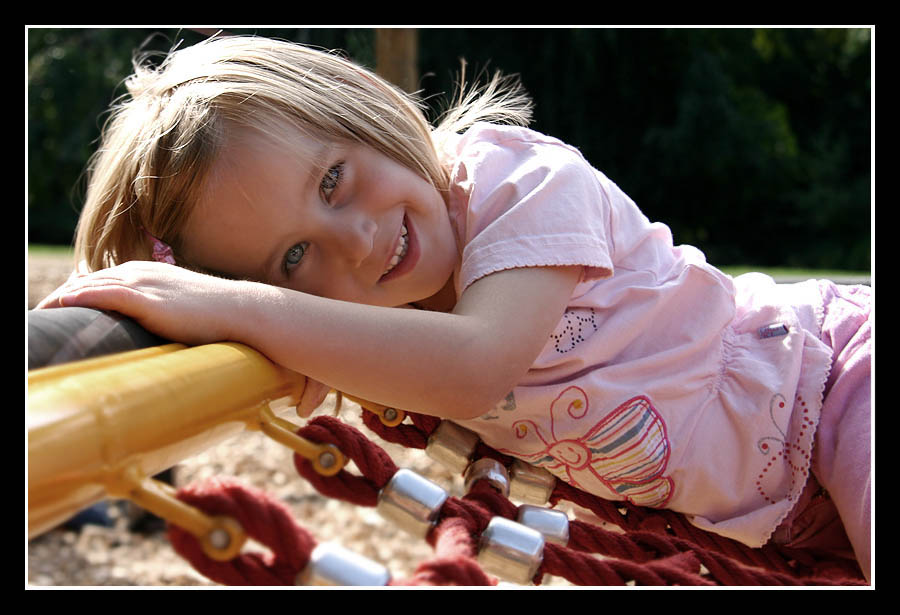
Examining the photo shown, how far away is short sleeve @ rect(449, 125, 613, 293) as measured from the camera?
41.8 inches

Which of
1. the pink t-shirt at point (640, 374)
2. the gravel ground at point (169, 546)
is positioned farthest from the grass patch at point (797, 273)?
the gravel ground at point (169, 546)

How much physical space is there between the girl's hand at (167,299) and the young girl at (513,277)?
0.15 m

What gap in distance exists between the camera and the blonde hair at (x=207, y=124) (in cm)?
108

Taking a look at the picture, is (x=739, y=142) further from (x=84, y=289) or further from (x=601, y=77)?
(x=84, y=289)

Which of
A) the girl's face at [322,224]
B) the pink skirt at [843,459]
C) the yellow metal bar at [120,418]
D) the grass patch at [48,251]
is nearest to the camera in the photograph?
the yellow metal bar at [120,418]

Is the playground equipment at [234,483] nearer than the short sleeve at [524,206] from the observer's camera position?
Yes

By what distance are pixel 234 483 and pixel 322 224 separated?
1.74 feet

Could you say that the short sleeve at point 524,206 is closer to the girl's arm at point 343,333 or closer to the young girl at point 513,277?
the young girl at point 513,277

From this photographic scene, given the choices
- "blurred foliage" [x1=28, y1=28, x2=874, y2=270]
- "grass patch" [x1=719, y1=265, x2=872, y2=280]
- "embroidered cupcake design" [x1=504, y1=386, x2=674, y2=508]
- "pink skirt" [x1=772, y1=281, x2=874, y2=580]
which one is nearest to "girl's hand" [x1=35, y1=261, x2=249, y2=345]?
"embroidered cupcake design" [x1=504, y1=386, x2=674, y2=508]

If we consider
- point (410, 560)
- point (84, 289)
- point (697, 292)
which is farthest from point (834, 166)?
point (84, 289)

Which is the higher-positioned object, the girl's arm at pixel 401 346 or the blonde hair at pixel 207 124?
the blonde hair at pixel 207 124

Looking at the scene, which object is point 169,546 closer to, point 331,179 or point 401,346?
point 331,179

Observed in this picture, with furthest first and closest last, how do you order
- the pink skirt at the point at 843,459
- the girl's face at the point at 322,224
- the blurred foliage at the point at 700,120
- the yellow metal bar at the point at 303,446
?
the blurred foliage at the point at 700,120, the pink skirt at the point at 843,459, the girl's face at the point at 322,224, the yellow metal bar at the point at 303,446

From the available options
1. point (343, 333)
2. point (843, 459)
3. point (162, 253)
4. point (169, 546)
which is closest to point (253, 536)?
point (343, 333)
